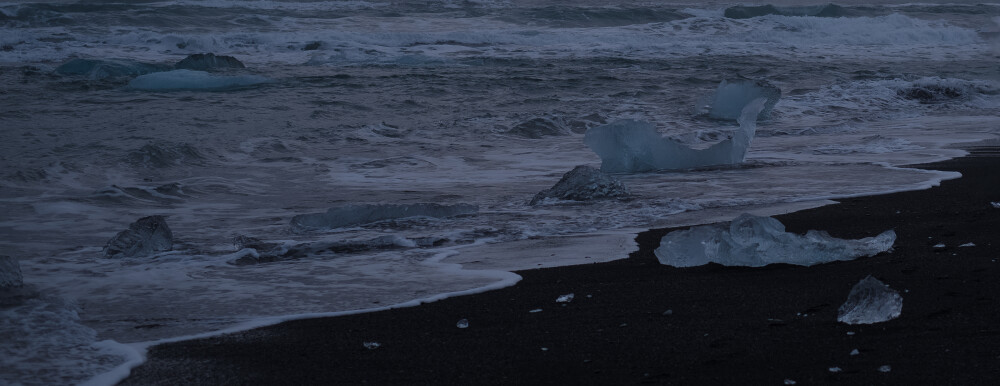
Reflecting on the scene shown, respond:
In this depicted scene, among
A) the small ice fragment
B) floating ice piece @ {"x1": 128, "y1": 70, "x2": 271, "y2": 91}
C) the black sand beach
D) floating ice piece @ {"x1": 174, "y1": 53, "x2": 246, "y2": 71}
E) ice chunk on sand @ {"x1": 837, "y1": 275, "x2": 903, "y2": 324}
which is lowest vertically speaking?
floating ice piece @ {"x1": 174, "y1": 53, "x2": 246, "y2": 71}

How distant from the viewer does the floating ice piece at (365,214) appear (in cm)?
465

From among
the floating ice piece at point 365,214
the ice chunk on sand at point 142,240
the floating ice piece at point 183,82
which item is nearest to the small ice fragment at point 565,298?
the floating ice piece at point 365,214

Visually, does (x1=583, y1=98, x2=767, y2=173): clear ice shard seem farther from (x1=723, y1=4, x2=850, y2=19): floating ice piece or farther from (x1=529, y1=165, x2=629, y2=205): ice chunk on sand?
(x1=723, y1=4, x2=850, y2=19): floating ice piece

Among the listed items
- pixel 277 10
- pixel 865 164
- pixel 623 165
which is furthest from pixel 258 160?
pixel 277 10

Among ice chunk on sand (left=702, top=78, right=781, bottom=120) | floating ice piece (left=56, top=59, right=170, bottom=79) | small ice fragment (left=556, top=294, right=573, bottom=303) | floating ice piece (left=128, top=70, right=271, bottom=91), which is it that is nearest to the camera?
small ice fragment (left=556, top=294, right=573, bottom=303)

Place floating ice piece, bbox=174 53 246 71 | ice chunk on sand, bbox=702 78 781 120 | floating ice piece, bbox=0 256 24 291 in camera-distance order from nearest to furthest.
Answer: floating ice piece, bbox=0 256 24 291 < ice chunk on sand, bbox=702 78 781 120 < floating ice piece, bbox=174 53 246 71

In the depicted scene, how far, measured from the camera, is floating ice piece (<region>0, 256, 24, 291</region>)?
3.38 meters

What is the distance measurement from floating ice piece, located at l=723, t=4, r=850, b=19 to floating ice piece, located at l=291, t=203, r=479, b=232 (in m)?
22.7

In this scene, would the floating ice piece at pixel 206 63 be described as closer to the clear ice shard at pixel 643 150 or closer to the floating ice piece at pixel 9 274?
the clear ice shard at pixel 643 150

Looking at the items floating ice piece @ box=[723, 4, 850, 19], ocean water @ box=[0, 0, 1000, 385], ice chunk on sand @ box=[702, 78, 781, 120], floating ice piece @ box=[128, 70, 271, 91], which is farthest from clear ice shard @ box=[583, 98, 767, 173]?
floating ice piece @ box=[723, 4, 850, 19]

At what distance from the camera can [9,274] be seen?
3.41 meters

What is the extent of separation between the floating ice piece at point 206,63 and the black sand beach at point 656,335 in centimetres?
1168

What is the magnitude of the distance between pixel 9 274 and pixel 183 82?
8.67 metres

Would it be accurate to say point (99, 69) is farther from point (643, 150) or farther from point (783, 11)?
point (783, 11)
